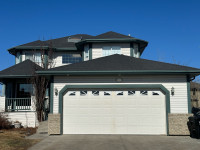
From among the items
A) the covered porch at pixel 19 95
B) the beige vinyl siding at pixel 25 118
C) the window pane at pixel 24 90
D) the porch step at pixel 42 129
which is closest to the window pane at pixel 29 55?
the covered porch at pixel 19 95

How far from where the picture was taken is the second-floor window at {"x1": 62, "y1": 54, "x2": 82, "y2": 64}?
2038 centimetres

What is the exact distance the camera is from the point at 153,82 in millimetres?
11656

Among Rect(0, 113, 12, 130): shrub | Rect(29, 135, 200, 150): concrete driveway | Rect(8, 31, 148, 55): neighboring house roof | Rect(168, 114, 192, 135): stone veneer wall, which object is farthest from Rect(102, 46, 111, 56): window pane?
Rect(29, 135, 200, 150): concrete driveway

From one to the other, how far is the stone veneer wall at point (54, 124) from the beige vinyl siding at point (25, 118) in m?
3.73

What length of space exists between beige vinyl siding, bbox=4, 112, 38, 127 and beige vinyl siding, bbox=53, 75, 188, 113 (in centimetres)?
382

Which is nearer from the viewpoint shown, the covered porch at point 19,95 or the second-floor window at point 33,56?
the covered porch at point 19,95

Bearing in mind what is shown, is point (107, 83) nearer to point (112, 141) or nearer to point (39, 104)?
point (112, 141)

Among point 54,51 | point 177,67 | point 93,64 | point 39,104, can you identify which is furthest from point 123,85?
point 54,51

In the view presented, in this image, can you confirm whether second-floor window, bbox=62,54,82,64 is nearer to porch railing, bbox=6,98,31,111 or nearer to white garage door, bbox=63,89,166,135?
porch railing, bbox=6,98,31,111

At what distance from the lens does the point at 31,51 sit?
20.0m

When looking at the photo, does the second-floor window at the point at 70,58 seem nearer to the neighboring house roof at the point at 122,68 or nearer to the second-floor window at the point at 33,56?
the second-floor window at the point at 33,56

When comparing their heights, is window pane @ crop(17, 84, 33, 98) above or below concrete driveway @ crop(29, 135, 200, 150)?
above

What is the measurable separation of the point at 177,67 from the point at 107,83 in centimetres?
399

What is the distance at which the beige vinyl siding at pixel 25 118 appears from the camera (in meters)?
14.5
